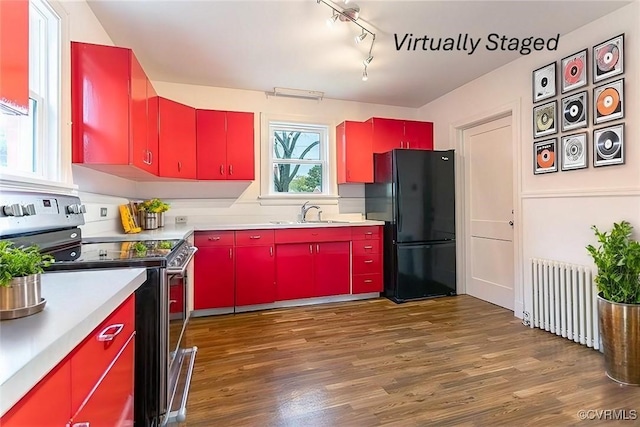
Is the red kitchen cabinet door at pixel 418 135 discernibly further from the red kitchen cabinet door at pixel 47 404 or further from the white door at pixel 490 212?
the red kitchen cabinet door at pixel 47 404

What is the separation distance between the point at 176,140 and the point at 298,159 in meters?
1.49

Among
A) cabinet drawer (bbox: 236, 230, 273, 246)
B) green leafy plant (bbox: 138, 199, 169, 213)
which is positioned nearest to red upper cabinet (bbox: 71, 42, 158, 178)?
green leafy plant (bbox: 138, 199, 169, 213)

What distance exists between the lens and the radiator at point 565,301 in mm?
2494

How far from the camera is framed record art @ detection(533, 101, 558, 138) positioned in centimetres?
284

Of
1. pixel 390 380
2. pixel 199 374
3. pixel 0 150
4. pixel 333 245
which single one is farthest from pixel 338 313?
pixel 0 150

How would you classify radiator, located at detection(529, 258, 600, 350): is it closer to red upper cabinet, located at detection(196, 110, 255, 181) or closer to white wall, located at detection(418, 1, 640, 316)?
white wall, located at detection(418, 1, 640, 316)

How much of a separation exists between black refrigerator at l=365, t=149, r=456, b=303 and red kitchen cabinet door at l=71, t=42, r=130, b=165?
266cm

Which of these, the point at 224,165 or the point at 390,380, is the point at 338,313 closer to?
the point at 390,380

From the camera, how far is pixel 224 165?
3652 millimetres

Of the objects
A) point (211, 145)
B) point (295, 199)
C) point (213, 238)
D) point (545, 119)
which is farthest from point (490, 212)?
point (211, 145)

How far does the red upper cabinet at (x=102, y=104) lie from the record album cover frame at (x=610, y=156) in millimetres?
3345

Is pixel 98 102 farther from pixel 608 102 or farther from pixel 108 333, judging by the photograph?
pixel 608 102

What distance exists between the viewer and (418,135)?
14.2 feet

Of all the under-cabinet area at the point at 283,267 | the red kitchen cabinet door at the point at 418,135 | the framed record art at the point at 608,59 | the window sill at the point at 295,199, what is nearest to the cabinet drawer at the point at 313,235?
the under-cabinet area at the point at 283,267
